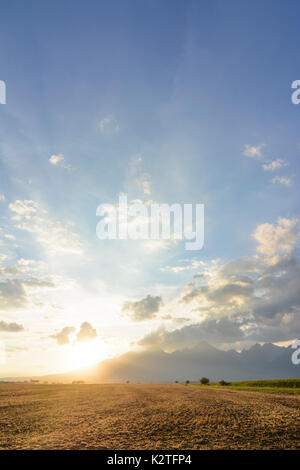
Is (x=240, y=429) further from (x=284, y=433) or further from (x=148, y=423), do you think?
(x=148, y=423)

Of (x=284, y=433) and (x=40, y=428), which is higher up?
(x=284, y=433)

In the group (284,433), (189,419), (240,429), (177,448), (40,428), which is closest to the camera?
(177,448)

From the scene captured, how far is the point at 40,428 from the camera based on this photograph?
72.6ft

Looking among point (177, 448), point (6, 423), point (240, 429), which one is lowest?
point (6, 423)
